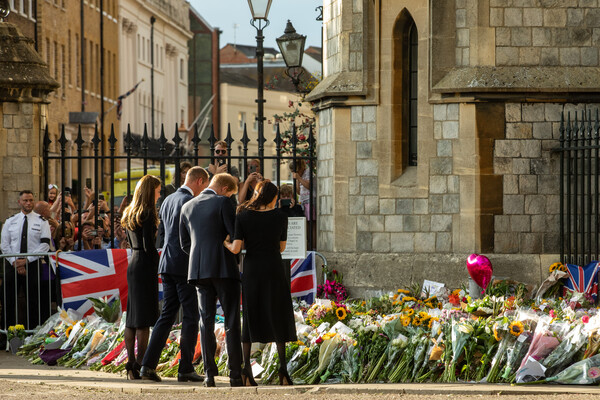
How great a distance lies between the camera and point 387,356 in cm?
1348

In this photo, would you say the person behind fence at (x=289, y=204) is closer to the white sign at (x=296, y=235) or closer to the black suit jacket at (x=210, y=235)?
the white sign at (x=296, y=235)

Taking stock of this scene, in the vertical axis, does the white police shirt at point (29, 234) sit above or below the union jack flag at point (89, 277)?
above

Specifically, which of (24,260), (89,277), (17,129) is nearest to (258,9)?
(17,129)

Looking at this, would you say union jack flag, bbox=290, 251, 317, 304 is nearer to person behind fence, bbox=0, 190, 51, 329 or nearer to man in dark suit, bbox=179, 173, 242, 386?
person behind fence, bbox=0, 190, 51, 329

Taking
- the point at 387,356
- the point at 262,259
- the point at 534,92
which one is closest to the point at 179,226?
the point at 262,259

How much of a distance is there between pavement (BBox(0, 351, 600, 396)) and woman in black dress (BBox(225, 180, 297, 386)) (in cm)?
38

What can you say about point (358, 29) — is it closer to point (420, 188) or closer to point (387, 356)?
point (420, 188)

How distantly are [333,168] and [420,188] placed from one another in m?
1.08

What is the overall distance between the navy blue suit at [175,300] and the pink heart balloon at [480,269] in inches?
149

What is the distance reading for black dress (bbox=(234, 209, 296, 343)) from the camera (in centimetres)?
1298

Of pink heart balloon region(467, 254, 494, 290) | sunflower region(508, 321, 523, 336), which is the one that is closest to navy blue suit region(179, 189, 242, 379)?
sunflower region(508, 321, 523, 336)

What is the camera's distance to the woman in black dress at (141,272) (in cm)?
1366

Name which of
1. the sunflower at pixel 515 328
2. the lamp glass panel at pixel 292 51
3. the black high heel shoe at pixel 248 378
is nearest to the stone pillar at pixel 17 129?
the lamp glass panel at pixel 292 51

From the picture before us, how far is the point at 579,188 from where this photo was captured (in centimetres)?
1714
